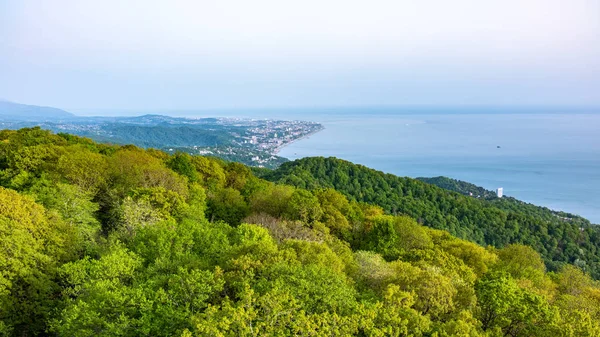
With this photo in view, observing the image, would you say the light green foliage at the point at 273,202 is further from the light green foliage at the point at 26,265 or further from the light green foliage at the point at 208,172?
the light green foliage at the point at 26,265

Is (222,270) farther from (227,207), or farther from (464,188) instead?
(464,188)

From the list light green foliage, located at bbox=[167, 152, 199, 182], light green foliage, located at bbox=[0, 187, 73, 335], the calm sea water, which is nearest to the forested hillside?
the calm sea water

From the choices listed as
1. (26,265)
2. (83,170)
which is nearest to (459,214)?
(83,170)

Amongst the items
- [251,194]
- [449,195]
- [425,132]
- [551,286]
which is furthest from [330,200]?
[425,132]

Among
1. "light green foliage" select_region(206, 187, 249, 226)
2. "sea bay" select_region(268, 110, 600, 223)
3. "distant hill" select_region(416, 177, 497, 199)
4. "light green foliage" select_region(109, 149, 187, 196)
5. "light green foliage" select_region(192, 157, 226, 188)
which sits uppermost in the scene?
"light green foliage" select_region(109, 149, 187, 196)

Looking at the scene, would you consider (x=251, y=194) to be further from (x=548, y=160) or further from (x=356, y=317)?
(x=548, y=160)

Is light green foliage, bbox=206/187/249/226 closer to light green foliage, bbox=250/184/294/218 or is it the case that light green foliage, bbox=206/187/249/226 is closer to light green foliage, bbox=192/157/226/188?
light green foliage, bbox=250/184/294/218
